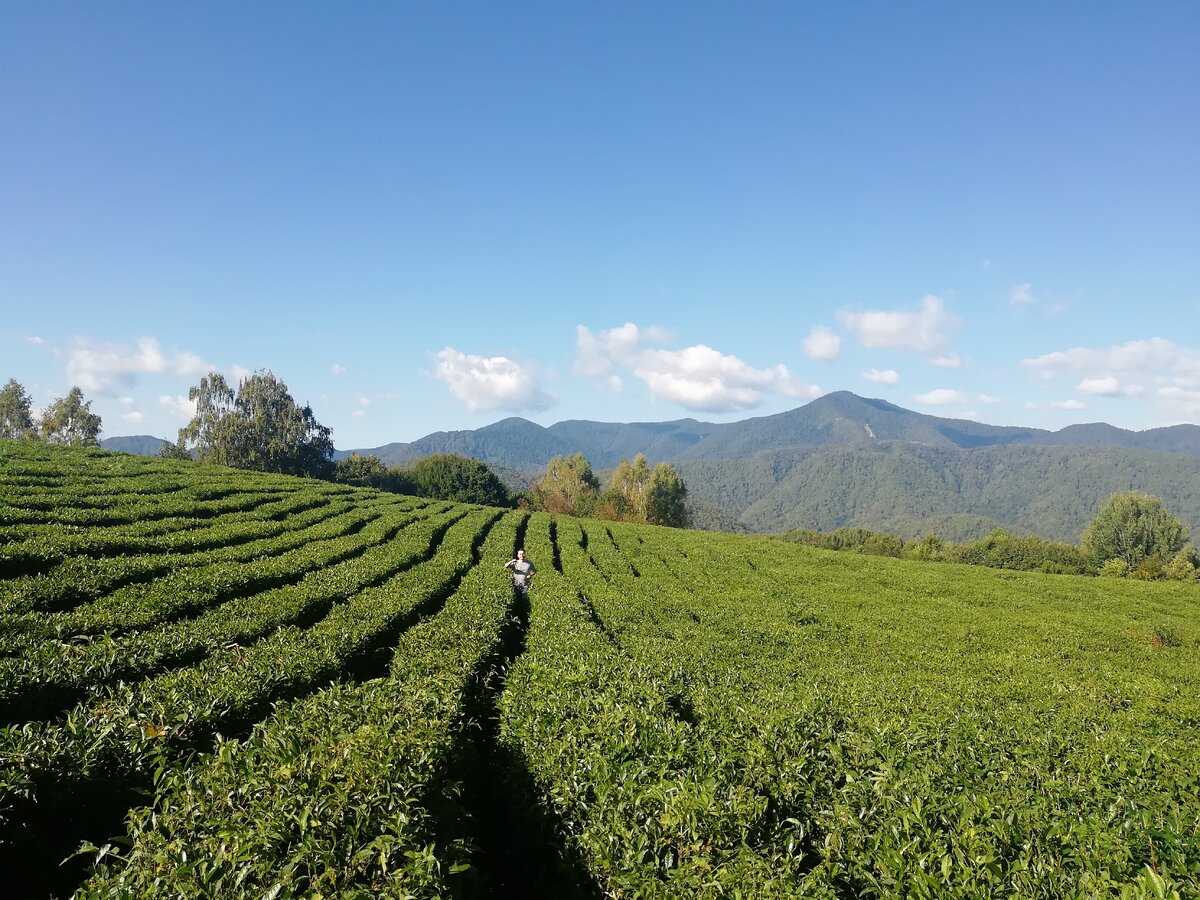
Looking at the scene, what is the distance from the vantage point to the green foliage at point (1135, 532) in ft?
270

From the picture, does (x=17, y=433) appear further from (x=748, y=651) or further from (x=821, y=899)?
(x=821, y=899)

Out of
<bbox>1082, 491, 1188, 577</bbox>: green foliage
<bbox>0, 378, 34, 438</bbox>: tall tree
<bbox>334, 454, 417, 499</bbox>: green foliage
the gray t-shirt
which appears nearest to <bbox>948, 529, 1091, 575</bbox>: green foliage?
<bbox>1082, 491, 1188, 577</bbox>: green foliage

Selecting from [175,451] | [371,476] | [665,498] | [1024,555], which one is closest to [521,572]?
[665,498]

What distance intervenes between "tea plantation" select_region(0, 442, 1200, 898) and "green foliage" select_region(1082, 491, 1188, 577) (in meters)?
81.3

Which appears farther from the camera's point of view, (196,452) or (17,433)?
(17,433)

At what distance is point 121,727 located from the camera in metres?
6.75

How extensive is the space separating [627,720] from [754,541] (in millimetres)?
40636

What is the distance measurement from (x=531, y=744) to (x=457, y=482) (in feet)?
289

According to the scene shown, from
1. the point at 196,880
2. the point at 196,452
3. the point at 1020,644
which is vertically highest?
the point at 196,452

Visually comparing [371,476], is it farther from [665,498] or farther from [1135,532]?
[1135,532]

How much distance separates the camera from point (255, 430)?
271 ft

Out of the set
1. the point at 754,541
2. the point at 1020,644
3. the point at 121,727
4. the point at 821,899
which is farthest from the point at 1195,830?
the point at 754,541

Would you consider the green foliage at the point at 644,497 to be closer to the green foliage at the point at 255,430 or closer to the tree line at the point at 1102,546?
the tree line at the point at 1102,546

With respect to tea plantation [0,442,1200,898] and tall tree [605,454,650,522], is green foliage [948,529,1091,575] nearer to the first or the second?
tall tree [605,454,650,522]
